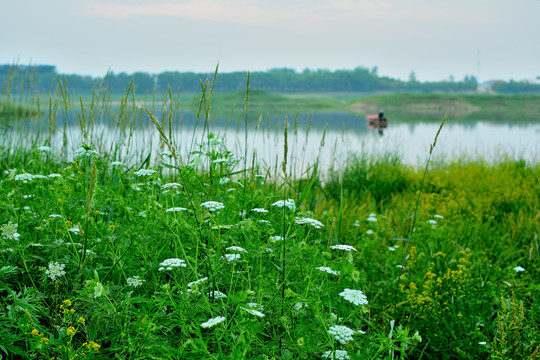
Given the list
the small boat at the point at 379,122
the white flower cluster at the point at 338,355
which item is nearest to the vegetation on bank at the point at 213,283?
the white flower cluster at the point at 338,355

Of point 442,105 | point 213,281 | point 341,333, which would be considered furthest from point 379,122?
point 442,105

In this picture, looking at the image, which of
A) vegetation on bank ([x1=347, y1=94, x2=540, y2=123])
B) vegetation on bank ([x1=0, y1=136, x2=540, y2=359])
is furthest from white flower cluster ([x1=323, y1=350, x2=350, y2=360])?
vegetation on bank ([x1=347, y1=94, x2=540, y2=123])

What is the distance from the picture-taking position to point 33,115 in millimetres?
5598

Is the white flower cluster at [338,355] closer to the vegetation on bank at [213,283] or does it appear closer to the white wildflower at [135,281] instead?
the vegetation on bank at [213,283]

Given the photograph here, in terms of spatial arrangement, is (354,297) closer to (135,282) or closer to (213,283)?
(213,283)

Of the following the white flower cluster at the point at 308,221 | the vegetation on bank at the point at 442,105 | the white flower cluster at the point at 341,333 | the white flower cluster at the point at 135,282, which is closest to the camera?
the white flower cluster at the point at 341,333

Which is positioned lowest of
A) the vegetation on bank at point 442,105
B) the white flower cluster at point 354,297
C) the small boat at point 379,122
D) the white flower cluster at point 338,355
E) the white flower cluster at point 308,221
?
the white flower cluster at point 338,355

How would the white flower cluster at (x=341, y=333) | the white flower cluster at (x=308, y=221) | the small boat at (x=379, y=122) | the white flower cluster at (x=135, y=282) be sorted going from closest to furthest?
1. the white flower cluster at (x=341, y=333)
2. the white flower cluster at (x=135, y=282)
3. the white flower cluster at (x=308, y=221)
4. the small boat at (x=379, y=122)

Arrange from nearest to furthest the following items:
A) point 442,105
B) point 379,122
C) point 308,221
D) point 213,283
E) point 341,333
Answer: point 341,333
point 213,283
point 308,221
point 379,122
point 442,105

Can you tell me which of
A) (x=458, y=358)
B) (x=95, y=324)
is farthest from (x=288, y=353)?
(x=458, y=358)

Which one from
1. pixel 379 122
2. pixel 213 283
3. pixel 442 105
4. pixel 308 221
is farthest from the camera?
pixel 442 105

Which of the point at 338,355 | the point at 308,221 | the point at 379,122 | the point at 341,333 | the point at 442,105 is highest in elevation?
the point at 442,105

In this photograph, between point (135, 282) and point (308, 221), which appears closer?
point (135, 282)

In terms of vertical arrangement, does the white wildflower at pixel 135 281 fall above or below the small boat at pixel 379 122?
below
